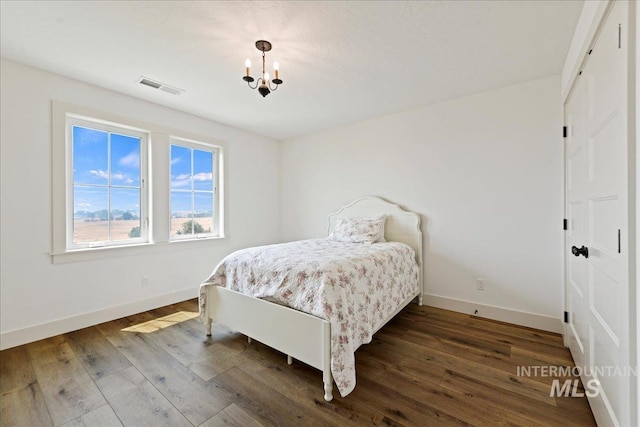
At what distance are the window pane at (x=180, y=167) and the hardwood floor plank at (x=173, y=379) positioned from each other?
1.79m

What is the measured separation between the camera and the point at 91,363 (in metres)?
1.94

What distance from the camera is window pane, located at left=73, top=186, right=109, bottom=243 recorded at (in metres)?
2.61

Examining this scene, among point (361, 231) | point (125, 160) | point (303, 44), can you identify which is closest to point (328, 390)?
point (361, 231)

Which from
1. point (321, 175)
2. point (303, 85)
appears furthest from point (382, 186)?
point (303, 85)

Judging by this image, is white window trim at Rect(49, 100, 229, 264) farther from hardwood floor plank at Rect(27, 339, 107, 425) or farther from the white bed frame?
the white bed frame

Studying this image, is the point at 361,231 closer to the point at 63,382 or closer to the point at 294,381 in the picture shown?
the point at 294,381

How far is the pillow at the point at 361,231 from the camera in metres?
3.08

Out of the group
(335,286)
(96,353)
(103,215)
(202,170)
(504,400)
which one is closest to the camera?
(504,400)

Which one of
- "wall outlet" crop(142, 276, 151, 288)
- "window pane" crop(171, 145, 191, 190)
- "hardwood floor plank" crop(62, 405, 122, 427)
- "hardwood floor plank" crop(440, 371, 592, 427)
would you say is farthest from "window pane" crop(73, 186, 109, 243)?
"hardwood floor plank" crop(440, 371, 592, 427)

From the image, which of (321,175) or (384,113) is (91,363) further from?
(384,113)

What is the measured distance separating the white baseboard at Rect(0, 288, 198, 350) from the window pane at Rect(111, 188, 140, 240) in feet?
2.49

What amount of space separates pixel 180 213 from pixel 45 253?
1287mm

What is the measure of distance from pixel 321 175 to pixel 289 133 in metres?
0.86

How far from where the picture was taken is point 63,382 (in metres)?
1.73
